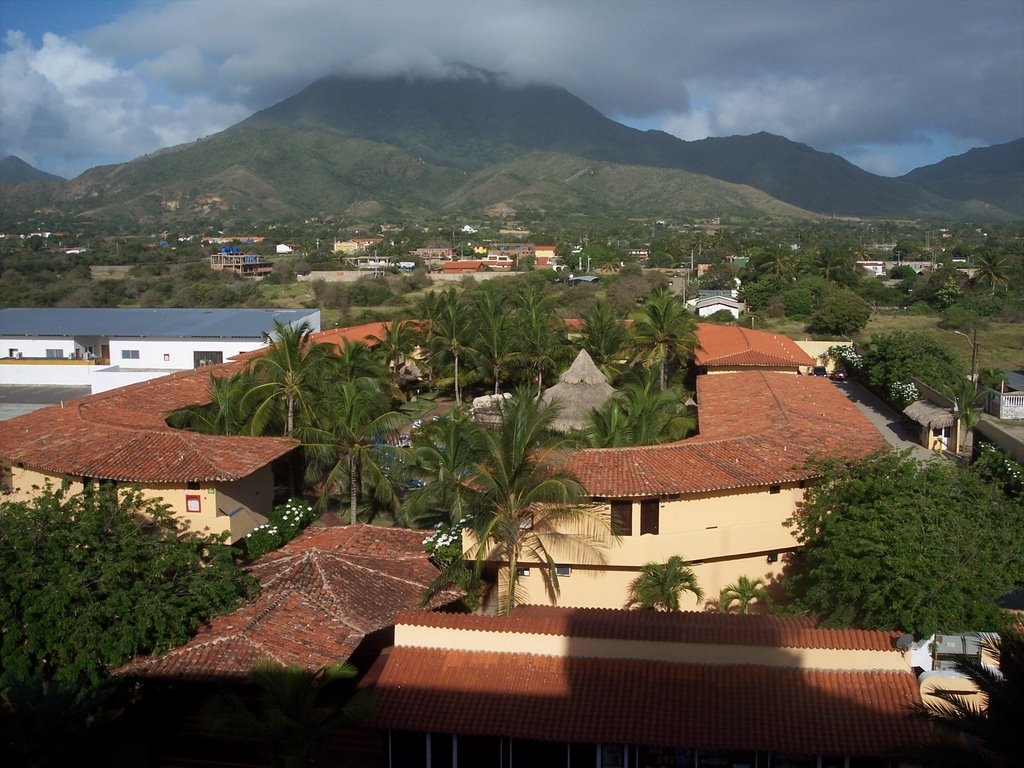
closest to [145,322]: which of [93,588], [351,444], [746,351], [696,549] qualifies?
[746,351]

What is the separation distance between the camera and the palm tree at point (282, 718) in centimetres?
1155

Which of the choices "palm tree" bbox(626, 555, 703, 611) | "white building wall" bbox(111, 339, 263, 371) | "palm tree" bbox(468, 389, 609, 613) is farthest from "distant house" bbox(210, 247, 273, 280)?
"palm tree" bbox(626, 555, 703, 611)

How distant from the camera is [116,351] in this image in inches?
1757

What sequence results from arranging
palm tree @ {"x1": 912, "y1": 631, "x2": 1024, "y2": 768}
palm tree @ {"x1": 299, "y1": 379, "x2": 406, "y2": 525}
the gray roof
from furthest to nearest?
1. the gray roof
2. palm tree @ {"x1": 299, "y1": 379, "x2": 406, "y2": 525}
3. palm tree @ {"x1": 912, "y1": 631, "x2": 1024, "y2": 768}

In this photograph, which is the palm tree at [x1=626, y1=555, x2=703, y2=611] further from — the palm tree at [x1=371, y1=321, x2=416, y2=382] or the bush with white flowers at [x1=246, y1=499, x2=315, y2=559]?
the palm tree at [x1=371, y1=321, x2=416, y2=382]

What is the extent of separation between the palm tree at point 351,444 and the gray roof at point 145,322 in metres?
21.7

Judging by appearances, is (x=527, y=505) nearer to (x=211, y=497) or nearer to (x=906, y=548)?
(x=906, y=548)

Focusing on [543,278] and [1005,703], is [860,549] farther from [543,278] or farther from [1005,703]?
[543,278]

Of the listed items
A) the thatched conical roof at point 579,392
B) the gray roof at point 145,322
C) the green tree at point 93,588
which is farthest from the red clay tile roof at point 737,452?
the gray roof at point 145,322

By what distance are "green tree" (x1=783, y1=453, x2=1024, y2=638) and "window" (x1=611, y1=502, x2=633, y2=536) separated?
10.5 ft

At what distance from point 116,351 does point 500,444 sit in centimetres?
3376

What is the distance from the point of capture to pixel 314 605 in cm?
1594

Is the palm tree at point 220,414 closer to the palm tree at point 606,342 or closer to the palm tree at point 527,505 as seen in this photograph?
the palm tree at point 527,505

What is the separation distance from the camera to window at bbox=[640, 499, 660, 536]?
17.7 metres
